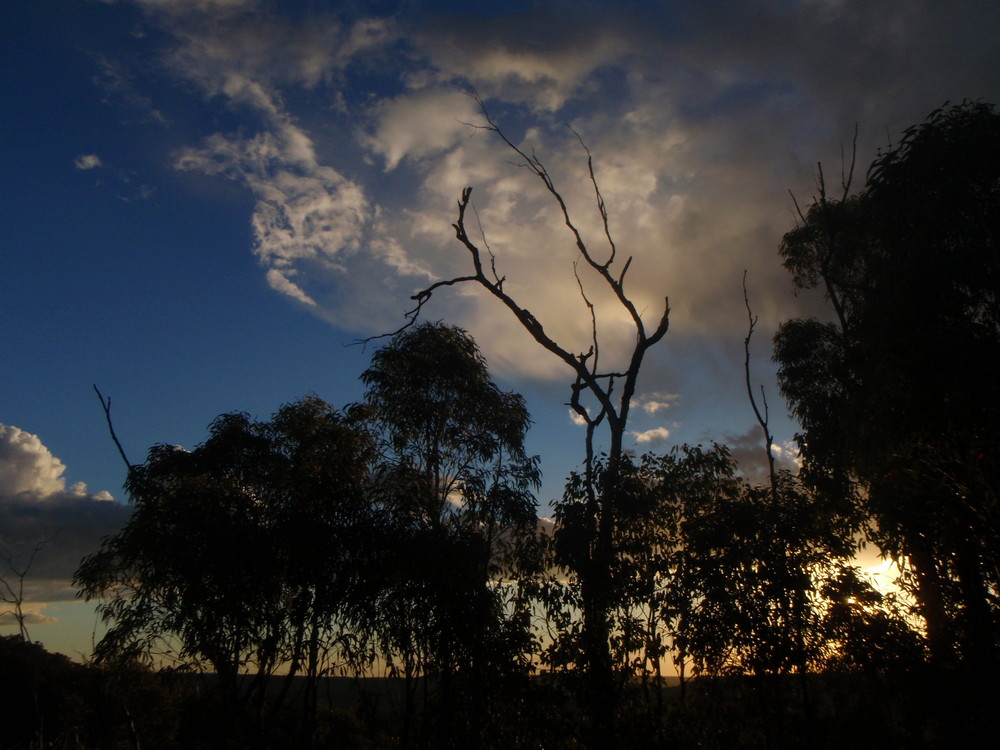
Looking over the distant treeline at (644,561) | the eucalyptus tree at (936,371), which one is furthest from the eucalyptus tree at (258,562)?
the eucalyptus tree at (936,371)

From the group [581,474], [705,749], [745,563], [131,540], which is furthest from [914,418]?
[131,540]

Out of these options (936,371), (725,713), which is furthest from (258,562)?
(936,371)

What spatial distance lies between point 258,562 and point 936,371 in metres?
12.5

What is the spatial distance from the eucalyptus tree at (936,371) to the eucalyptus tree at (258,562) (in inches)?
379

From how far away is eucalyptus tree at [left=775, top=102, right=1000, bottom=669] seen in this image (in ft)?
34.2

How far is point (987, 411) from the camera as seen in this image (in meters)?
10.5

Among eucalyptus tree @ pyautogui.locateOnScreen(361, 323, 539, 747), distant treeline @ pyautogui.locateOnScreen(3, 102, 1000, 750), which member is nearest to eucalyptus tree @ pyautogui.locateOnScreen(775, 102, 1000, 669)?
distant treeline @ pyautogui.locateOnScreen(3, 102, 1000, 750)

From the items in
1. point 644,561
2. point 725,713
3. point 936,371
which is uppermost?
point 936,371

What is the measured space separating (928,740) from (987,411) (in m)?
7.65

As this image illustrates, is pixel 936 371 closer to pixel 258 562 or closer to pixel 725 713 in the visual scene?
pixel 725 713

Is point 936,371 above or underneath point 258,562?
above

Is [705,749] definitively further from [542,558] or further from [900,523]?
[900,523]

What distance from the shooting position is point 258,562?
416 inches

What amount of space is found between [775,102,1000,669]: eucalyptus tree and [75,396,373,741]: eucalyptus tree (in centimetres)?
964
